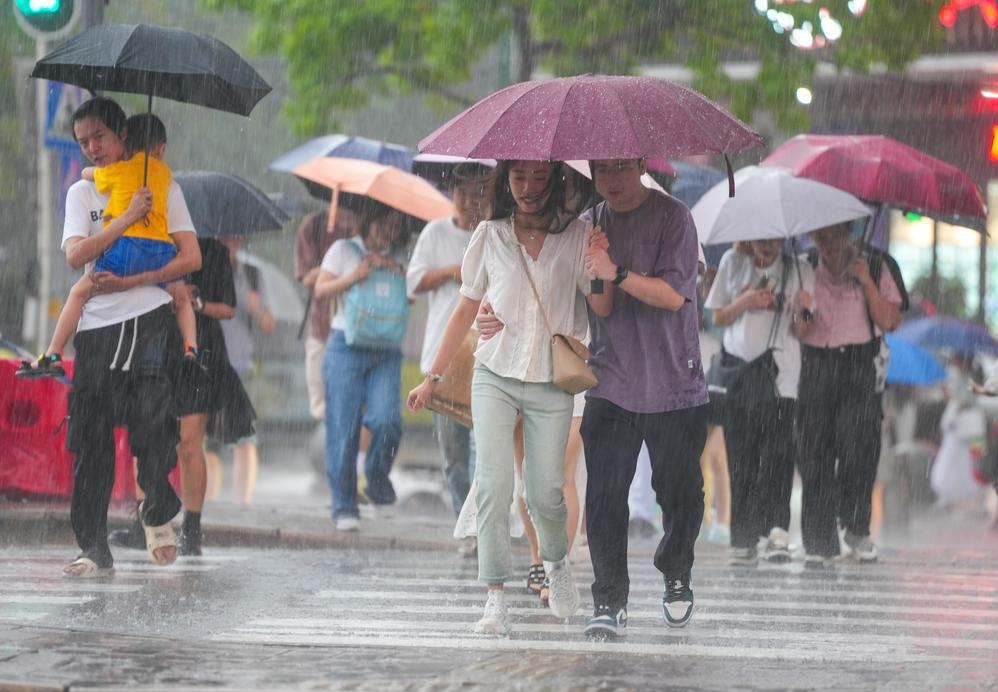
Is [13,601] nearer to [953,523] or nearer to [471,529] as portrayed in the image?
[471,529]

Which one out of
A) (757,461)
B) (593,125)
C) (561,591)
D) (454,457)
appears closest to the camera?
(593,125)

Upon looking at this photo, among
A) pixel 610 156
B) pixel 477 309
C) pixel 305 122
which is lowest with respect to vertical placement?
pixel 477 309

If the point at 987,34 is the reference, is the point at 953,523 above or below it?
below

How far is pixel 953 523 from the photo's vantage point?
62.2ft

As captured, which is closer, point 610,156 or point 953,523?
point 610,156

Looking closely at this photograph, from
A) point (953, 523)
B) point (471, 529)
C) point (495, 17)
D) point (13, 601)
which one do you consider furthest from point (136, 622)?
point (953, 523)

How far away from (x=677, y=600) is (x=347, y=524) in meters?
4.01

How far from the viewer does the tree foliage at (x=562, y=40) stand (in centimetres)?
1633

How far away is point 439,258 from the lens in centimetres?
1071

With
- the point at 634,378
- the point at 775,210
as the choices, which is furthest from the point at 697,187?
the point at 634,378

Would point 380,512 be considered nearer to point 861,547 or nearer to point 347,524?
point 347,524

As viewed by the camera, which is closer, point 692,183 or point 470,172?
point 470,172

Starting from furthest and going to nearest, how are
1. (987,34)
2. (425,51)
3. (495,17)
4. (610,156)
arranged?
(987,34)
(425,51)
(495,17)
(610,156)

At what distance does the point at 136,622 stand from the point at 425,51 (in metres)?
10.4
